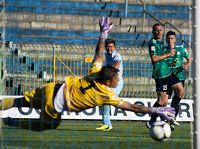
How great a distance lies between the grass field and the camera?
8117 mm

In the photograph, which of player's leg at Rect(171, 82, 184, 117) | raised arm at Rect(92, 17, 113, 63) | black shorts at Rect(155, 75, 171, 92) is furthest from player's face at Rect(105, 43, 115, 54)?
player's leg at Rect(171, 82, 184, 117)

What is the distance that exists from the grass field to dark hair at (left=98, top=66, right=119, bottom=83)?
681 mm

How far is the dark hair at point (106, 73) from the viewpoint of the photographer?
30.9 ft

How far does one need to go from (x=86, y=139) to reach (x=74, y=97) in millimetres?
862

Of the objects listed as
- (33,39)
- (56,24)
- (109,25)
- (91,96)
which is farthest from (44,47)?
(91,96)

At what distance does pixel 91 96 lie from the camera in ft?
31.2

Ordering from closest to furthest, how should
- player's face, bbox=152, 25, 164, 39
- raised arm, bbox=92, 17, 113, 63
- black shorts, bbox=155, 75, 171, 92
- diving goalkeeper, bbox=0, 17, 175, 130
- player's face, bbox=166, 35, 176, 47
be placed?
diving goalkeeper, bbox=0, 17, 175, 130
raised arm, bbox=92, 17, 113, 63
player's face, bbox=152, 25, 164, 39
black shorts, bbox=155, 75, 171, 92
player's face, bbox=166, 35, 176, 47

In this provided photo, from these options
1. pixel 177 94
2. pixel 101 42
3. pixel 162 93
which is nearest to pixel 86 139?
pixel 101 42

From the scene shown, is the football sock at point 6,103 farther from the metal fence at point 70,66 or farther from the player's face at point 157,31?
the metal fence at point 70,66

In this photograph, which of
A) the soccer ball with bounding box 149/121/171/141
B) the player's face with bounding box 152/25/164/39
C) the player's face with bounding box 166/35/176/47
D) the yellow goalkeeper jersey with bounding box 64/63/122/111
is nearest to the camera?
the soccer ball with bounding box 149/121/171/141

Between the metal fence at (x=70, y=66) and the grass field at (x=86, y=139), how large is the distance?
1.61m

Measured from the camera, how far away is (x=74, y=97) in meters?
9.64

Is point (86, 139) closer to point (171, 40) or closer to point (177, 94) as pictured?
point (177, 94)

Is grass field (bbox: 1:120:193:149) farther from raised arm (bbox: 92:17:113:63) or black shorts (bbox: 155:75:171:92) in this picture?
raised arm (bbox: 92:17:113:63)
